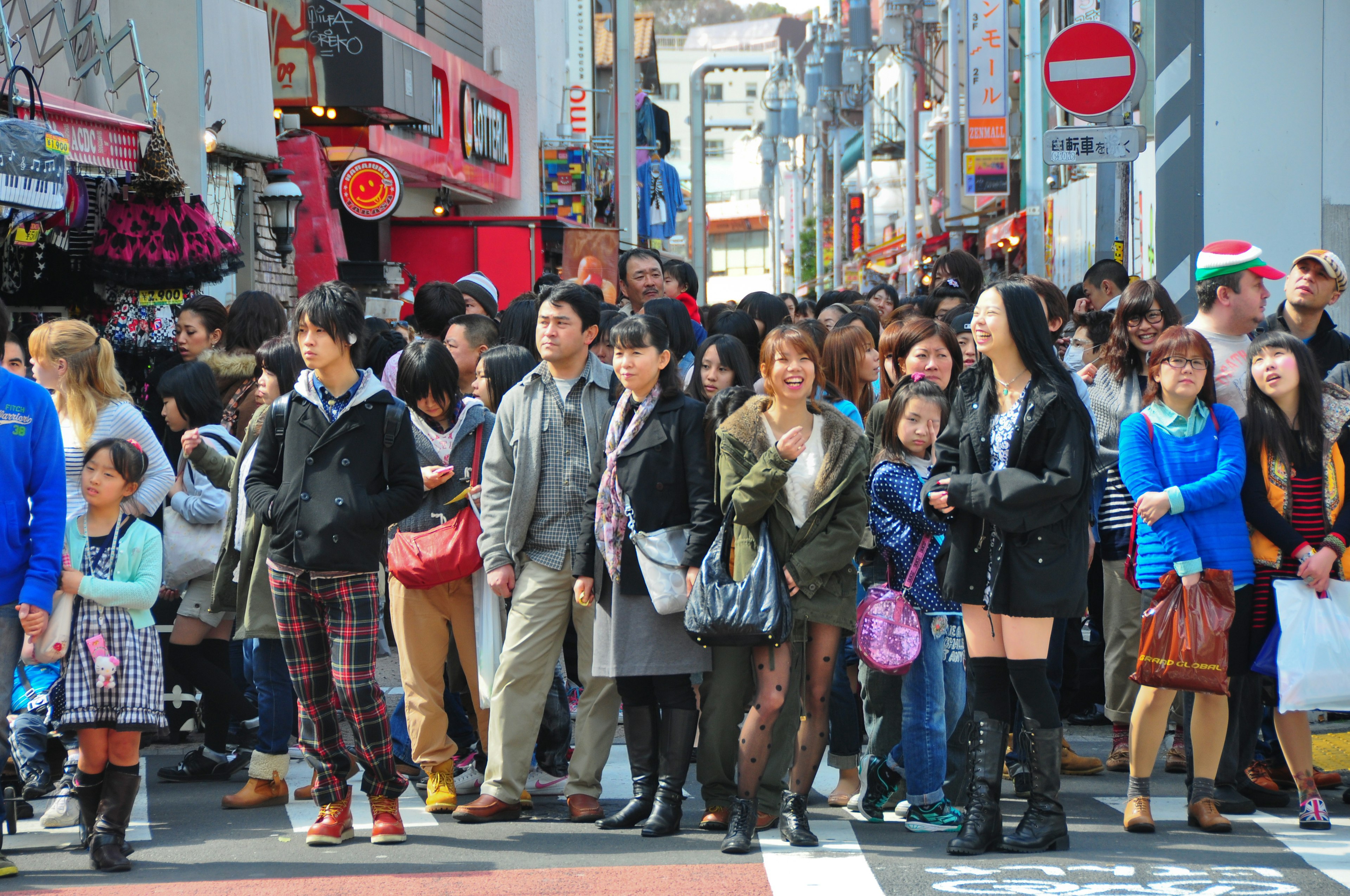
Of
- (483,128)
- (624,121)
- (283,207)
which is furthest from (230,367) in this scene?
(624,121)

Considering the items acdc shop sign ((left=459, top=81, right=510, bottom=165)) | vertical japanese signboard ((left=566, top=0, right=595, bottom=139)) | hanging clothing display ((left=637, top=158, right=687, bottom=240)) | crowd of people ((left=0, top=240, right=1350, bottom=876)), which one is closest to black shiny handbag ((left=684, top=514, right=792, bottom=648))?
crowd of people ((left=0, top=240, right=1350, bottom=876))

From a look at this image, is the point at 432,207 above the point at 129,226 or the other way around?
above

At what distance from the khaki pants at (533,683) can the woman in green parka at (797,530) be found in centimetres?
70

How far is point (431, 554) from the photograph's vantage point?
220 inches

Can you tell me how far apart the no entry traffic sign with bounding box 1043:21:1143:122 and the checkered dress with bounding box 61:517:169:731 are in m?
6.84

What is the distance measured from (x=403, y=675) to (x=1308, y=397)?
3778mm

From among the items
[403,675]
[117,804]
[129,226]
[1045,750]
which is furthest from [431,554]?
[129,226]

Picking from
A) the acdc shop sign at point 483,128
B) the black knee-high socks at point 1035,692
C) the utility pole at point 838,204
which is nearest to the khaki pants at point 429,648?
the black knee-high socks at point 1035,692

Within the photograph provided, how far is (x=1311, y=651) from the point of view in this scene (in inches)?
207

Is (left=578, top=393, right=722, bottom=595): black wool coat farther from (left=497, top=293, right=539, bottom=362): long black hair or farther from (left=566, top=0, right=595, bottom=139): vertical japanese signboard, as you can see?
(left=566, top=0, right=595, bottom=139): vertical japanese signboard

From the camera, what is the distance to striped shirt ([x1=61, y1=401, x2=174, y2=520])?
582 cm

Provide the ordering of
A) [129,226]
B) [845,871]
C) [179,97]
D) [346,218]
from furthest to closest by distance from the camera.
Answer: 1. [346,218]
2. [179,97]
3. [129,226]
4. [845,871]

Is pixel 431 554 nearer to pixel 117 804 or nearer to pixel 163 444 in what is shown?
pixel 117 804

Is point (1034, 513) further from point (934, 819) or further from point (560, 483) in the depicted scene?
point (560, 483)
